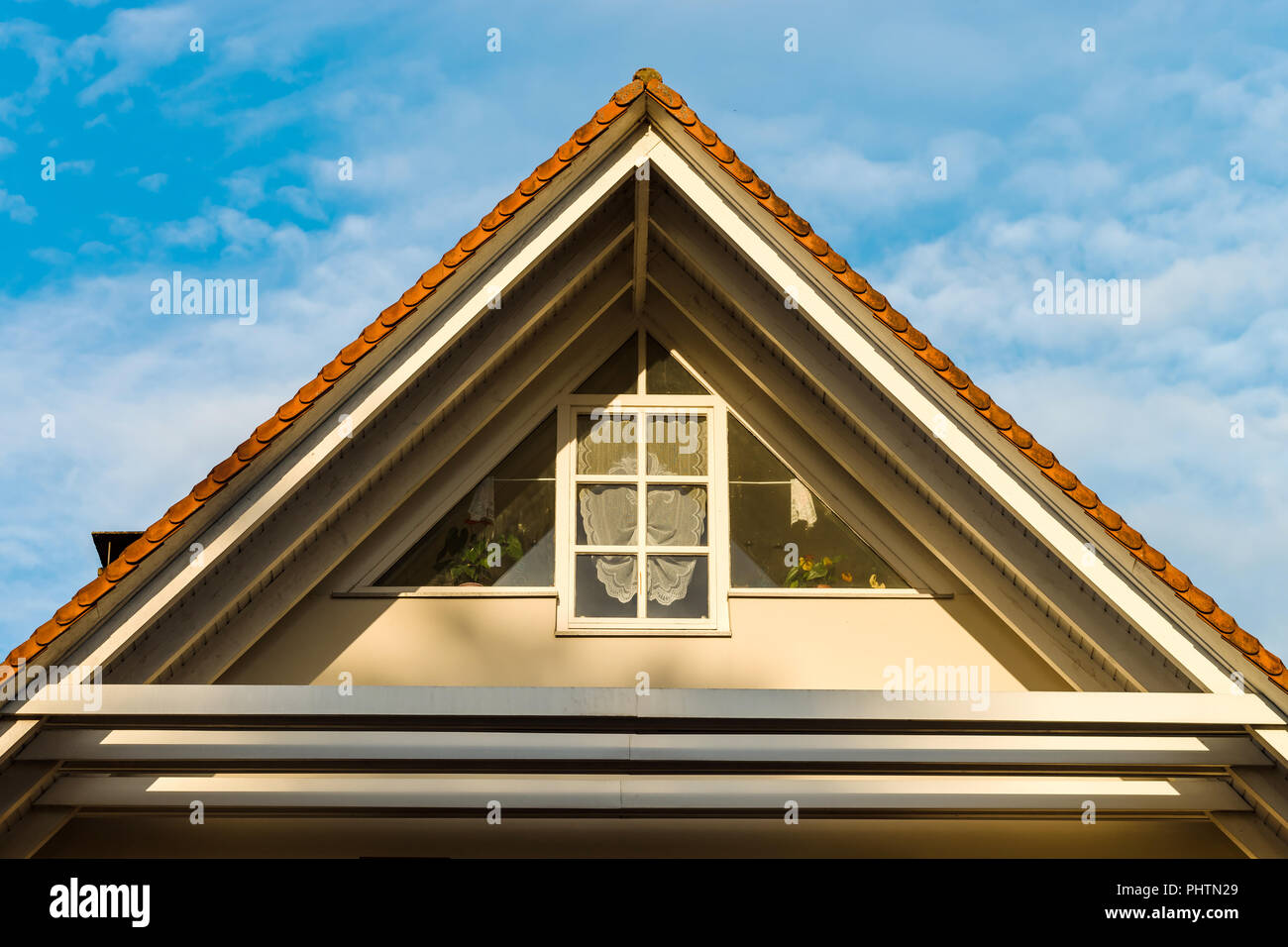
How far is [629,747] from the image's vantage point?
5.52 m

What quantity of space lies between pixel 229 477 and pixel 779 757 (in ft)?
9.91

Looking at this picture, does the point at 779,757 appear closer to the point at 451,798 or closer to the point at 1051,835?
the point at 451,798

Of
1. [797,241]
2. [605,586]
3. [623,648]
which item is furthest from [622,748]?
[797,241]

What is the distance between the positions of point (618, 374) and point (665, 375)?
1.01 ft

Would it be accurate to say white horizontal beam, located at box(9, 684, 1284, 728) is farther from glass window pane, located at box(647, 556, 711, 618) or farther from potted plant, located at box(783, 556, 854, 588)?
potted plant, located at box(783, 556, 854, 588)

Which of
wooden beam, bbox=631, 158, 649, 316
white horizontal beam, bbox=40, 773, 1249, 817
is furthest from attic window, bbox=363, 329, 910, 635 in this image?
white horizontal beam, bbox=40, 773, 1249, 817

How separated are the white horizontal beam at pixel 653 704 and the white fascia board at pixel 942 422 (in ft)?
1.03

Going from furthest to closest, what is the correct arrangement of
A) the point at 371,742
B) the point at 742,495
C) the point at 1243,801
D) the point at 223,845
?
the point at 742,495
the point at 223,845
the point at 1243,801
the point at 371,742

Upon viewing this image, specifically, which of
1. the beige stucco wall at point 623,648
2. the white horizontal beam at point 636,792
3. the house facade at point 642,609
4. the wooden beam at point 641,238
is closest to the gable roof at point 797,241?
the house facade at point 642,609

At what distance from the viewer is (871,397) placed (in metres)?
6.55

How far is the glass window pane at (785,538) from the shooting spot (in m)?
7.00

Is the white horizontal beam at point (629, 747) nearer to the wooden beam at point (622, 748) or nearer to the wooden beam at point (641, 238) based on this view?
the wooden beam at point (622, 748)

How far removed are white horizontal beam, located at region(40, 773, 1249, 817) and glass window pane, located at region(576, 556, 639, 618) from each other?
132 cm
